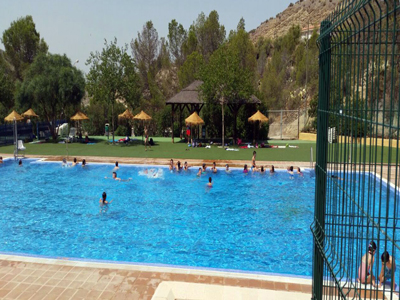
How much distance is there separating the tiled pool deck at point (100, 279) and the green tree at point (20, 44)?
47095 millimetres

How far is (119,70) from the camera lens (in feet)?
101

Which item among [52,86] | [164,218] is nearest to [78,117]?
[52,86]

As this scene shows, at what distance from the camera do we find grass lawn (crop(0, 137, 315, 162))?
24.1 meters

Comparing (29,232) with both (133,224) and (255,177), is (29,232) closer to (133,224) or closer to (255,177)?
(133,224)

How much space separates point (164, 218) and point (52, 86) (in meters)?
21.7

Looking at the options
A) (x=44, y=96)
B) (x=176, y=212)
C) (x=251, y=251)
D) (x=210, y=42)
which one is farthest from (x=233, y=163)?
(x=210, y=42)

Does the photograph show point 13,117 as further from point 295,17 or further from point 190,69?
point 295,17

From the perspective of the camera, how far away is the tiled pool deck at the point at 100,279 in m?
7.23

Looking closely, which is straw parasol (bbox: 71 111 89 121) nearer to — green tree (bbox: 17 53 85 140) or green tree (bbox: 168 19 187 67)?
green tree (bbox: 17 53 85 140)

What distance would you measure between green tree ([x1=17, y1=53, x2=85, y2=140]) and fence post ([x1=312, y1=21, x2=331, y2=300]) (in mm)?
29991

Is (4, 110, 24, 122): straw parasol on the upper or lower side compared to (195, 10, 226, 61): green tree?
lower

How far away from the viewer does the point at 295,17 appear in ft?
342

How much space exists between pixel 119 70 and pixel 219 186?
16.4 metres

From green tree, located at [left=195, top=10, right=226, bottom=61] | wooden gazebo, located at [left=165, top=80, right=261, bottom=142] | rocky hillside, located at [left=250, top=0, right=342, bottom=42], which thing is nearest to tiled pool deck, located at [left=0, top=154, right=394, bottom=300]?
wooden gazebo, located at [left=165, top=80, right=261, bottom=142]
